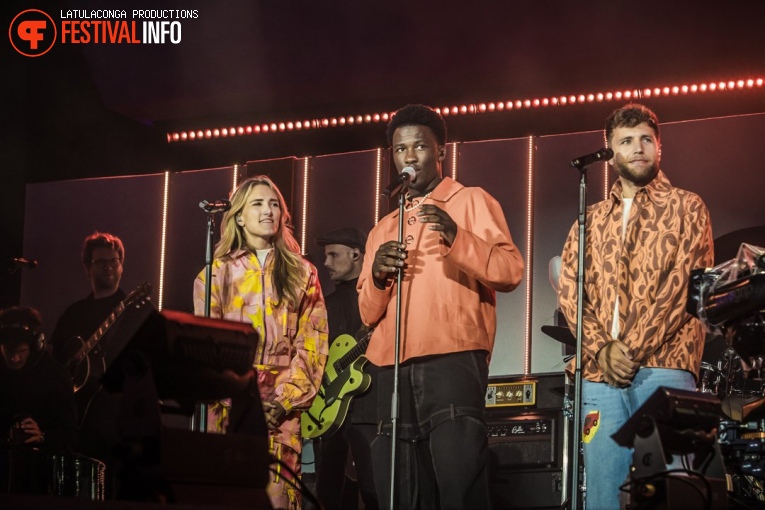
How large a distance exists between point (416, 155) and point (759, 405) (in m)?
1.96

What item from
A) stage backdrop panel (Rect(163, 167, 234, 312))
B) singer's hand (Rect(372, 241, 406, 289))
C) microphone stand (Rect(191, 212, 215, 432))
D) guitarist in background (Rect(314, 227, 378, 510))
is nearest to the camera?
singer's hand (Rect(372, 241, 406, 289))

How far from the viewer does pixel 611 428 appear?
456 cm

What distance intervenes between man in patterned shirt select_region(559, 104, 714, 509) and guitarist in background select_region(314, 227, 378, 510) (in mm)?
2460

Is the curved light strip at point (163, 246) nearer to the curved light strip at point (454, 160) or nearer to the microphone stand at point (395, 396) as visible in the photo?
the curved light strip at point (454, 160)

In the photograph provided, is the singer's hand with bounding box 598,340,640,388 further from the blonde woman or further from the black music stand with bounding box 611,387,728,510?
the blonde woman

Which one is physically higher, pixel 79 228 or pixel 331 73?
pixel 331 73

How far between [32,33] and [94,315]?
97.9 inches

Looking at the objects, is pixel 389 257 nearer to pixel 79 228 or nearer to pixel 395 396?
pixel 395 396

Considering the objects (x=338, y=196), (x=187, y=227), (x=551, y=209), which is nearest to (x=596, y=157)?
(x=551, y=209)

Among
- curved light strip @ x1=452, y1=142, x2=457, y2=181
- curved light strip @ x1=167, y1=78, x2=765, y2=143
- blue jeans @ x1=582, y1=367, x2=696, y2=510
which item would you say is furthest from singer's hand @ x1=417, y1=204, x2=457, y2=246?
curved light strip @ x1=452, y1=142, x2=457, y2=181

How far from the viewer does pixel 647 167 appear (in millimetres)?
4906

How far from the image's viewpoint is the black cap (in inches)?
328

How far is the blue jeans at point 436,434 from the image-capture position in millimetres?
4488

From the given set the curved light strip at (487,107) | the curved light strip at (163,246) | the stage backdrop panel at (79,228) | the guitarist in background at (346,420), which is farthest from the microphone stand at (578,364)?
the stage backdrop panel at (79,228)
